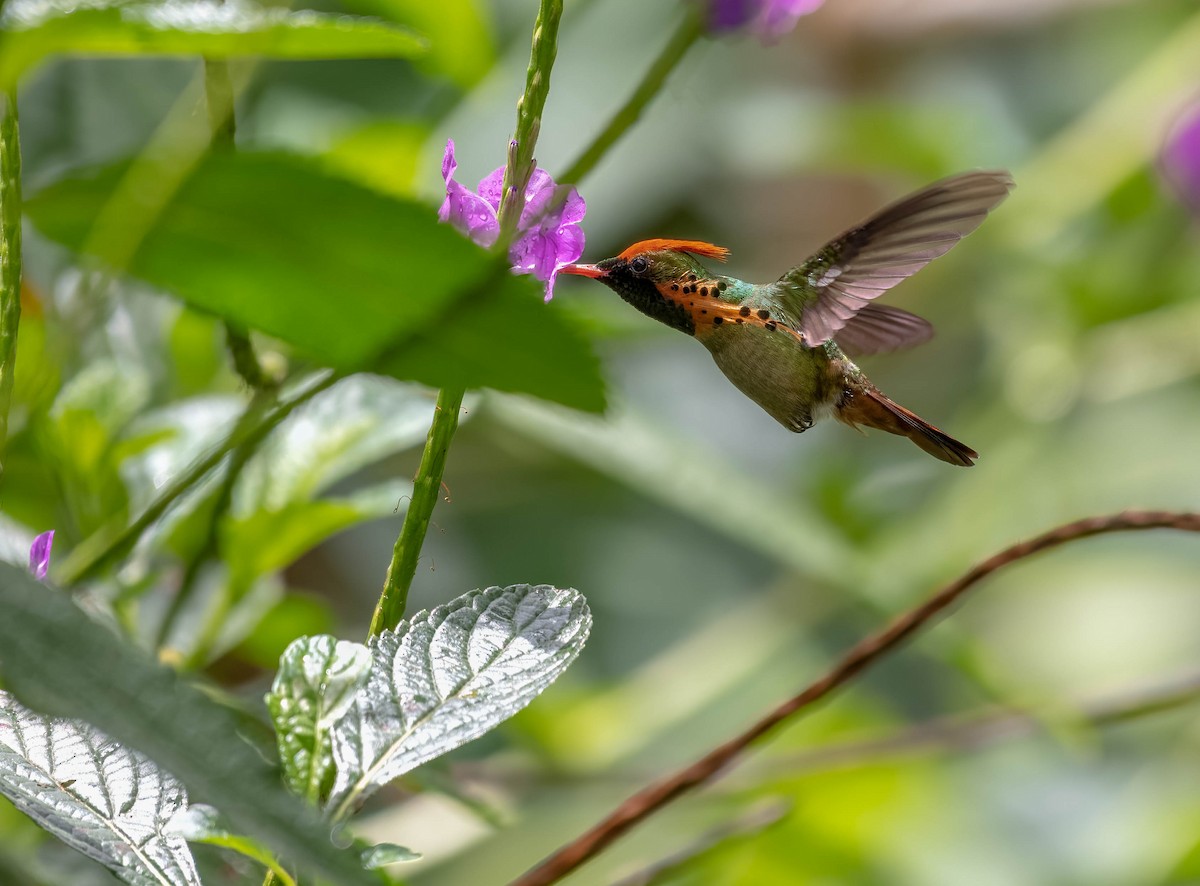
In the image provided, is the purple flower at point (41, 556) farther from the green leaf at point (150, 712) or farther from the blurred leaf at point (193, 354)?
the blurred leaf at point (193, 354)

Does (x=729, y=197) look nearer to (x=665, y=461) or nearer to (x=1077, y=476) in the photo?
(x=1077, y=476)

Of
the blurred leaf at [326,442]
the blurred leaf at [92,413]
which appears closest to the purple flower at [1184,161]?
the blurred leaf at [326,442]

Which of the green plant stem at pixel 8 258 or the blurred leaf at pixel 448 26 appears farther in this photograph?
the blurred leaf at pixel 448 26

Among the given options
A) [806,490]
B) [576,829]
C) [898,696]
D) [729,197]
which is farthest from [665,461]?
[729,197]

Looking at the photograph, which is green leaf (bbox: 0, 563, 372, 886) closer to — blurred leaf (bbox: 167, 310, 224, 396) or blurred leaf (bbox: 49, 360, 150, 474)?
blurred leaf (bbox: 49, 360, 150, 474)

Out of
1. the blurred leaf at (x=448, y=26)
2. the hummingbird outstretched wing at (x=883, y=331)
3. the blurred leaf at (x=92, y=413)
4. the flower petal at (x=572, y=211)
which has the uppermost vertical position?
the blurred leaf at (x=448, y=26)

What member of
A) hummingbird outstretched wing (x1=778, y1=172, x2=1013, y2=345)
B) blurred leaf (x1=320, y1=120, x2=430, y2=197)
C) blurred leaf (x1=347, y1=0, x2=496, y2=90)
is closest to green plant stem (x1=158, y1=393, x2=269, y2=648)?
hummingbird outstretched wing (x1=778, y1=172, x2=1013, y2=345)

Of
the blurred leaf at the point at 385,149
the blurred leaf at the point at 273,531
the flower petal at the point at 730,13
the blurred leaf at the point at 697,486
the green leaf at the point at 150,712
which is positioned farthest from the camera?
the blurred leaf at the point at 697,486
